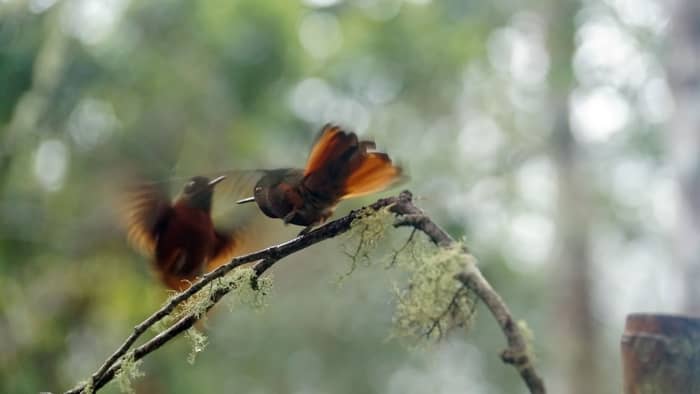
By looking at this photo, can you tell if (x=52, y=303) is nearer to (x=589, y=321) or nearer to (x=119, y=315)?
(x=119, y=315)

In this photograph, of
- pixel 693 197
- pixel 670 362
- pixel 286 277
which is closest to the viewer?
pixel 670 362

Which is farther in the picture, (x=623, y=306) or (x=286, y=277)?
(x=623, y=306)

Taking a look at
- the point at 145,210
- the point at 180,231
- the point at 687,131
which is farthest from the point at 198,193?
the point at 687,131

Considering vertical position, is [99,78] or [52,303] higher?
[99,78]

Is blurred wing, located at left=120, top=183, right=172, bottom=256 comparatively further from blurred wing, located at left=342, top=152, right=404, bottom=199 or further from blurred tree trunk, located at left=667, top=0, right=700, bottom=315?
blurred tree trunk, located at left=667, top=0, right=700, bottom=315

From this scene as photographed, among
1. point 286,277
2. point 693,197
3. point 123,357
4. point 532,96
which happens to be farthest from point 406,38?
point 123,357

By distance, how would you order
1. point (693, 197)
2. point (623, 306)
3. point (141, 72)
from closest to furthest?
point (693, 197), point (141, 72), point (623, 306)

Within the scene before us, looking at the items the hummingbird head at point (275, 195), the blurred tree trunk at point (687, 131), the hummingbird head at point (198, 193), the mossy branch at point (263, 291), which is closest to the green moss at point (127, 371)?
the mossy branch at point (263, 291)

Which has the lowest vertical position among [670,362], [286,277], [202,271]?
[670,362]
